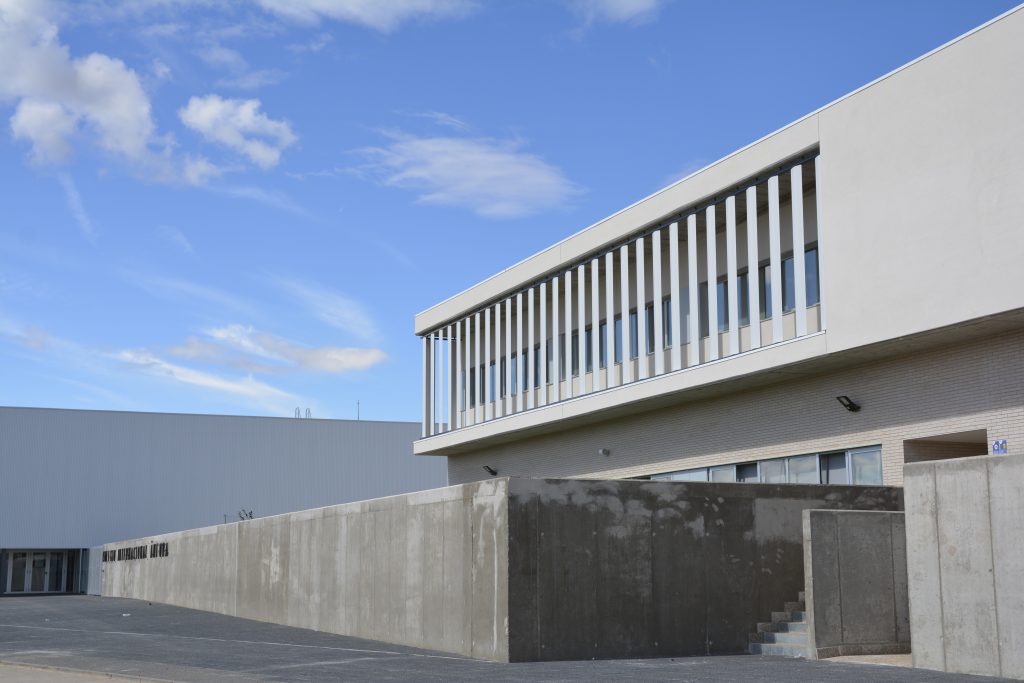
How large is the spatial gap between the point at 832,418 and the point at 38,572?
48.3 meters

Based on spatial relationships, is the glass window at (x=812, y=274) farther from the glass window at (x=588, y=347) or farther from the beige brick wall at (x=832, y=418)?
the glass window at (x=588, y=347)

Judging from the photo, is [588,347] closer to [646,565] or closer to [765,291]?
[765,291]

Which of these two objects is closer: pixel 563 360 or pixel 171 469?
pixel 563 360

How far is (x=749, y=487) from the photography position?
1864 cm

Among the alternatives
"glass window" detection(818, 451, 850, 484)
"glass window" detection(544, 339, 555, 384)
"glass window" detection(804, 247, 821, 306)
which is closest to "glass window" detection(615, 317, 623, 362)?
"glass window" detection(544, 339, 555, 384)

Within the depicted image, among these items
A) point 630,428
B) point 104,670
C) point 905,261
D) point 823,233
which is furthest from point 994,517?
point 630,428

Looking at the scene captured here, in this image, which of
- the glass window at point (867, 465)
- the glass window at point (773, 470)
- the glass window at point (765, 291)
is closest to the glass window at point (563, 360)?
the glass window at point (765, 291)

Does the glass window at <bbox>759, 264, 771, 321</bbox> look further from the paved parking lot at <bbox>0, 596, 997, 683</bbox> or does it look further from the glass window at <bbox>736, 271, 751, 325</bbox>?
the paved parking lot at <bbox>0, 596, 997, 683</bbox>

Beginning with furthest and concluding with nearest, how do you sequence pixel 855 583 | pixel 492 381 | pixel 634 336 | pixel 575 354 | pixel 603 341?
1. pixel 492 381
2. pixel 575 354
3. pixel 603 341
4. pixel 634 336
5. pixel 855 583

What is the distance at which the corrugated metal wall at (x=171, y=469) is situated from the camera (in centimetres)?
5706

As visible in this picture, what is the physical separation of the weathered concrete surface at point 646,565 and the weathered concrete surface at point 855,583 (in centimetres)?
188

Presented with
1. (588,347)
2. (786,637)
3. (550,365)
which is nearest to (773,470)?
(786,637)

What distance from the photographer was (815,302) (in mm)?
22094

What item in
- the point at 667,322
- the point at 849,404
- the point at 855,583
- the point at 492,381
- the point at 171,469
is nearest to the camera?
the point at 855,583
